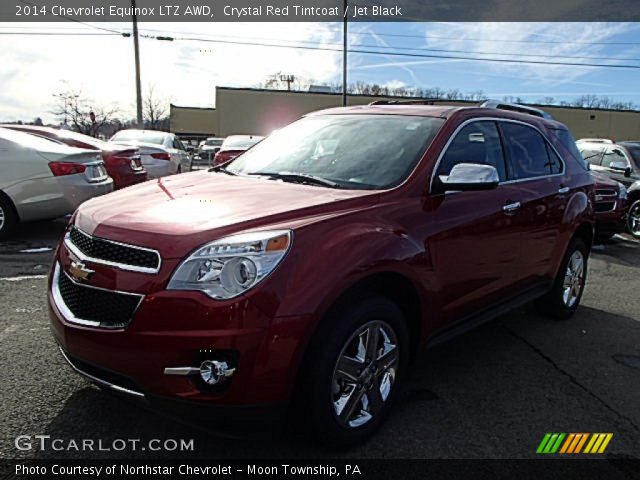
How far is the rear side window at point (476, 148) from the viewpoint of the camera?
3.41 m

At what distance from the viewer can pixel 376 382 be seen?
281cm

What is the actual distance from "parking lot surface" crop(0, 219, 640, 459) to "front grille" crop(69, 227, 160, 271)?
657 millimetres

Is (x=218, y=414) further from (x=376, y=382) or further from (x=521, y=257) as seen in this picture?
(x=521, y=257)

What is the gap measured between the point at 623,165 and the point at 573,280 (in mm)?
6574

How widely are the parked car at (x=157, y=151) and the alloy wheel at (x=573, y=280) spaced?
29.9 ft

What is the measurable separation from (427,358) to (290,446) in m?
1.59

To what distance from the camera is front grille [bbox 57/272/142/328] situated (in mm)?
2293

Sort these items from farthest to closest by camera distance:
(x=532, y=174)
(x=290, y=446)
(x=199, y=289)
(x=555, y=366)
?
1. (x=532, y=174)
2. (x=555, y=366)
3. (x=290, y=446)
4. (x=199, y=289)

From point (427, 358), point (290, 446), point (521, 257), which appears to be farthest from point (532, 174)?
point (290, 446)

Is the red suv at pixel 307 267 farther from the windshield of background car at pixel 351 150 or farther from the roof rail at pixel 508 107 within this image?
the roof rail at pixel 508 107

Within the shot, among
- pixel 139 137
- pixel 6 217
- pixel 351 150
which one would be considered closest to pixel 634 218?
pixel 351 150

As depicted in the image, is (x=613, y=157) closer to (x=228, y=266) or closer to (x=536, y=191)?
(x=536, y=191)

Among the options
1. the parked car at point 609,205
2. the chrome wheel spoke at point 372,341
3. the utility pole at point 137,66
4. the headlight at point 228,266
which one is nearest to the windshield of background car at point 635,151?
the parked car at point 609,205

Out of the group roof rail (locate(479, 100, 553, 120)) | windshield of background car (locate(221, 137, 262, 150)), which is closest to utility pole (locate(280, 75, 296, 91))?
windshield of background car (locate(221, 137, 262, 150))
